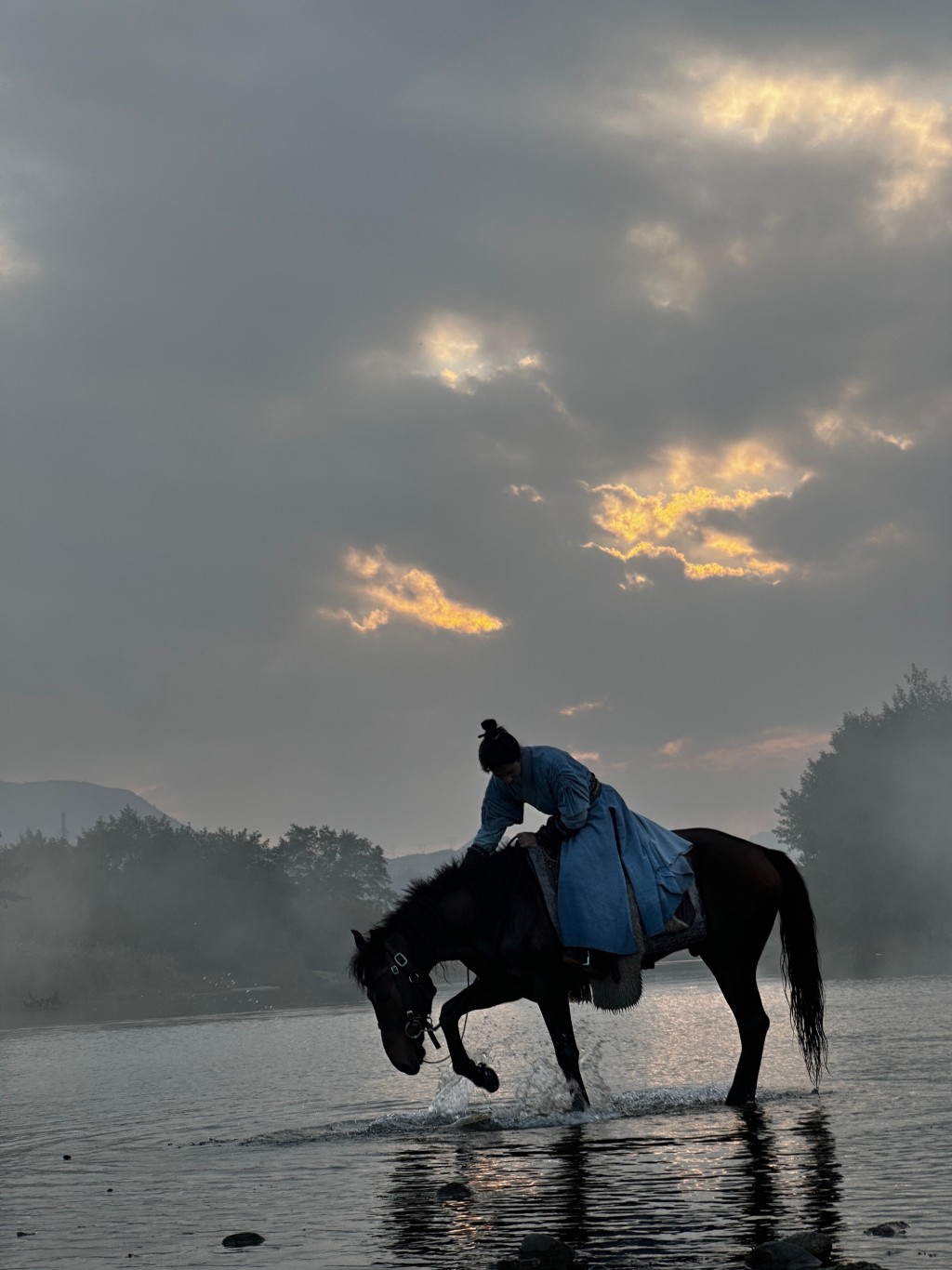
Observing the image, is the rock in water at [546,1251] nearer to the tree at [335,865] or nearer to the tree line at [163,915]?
the tree line at [163,915]

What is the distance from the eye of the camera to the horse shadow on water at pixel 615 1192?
6168 millimetres

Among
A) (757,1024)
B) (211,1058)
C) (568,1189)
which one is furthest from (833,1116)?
(211,1058)

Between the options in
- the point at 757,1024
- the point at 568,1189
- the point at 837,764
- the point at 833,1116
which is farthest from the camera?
the point at 837,764

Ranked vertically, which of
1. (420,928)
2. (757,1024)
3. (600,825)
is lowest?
(757,1024)

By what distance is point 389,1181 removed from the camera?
8383mm

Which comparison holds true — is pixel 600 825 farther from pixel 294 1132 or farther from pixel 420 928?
pixel 294 1132

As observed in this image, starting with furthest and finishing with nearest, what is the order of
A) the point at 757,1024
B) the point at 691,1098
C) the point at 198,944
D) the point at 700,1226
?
the point at 198,944
the point at 691,1098
the point at 757,1024
the point at 700,1226

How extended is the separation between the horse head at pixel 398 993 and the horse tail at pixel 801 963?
301 cm

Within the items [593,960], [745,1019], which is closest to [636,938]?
[593,960]

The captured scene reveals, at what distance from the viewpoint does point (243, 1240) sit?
6.51m

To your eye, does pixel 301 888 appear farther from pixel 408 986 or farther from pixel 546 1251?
pixel 546 1251

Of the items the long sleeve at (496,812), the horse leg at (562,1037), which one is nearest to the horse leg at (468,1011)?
the horse leg at (562,1037)

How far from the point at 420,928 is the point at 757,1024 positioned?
2.69 meters

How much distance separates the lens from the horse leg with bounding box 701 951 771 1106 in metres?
11.1
